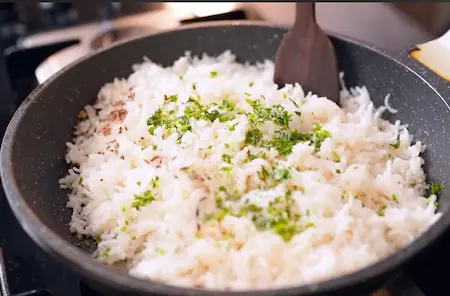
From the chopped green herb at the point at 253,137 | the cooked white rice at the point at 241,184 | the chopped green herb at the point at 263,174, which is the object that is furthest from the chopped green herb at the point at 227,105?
the chopped green herb at the point at 263,174

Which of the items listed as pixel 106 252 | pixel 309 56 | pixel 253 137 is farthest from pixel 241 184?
pixel 309 56

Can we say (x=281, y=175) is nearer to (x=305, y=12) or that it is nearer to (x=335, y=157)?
(x=335, y=157)

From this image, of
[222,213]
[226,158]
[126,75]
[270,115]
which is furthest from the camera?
[126,75]

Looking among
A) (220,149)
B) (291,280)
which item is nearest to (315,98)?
(220,149)

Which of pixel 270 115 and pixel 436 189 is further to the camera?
pixel 270 115

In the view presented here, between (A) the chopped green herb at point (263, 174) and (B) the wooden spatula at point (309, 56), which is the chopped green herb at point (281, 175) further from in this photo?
(B) the wooden spatula at point (309, 56)

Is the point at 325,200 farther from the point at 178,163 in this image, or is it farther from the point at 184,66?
the point at 184,66
